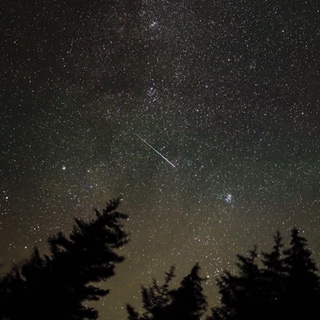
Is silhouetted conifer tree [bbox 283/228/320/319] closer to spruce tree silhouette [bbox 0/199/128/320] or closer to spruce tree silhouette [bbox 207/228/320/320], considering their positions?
spruce tree silhouette [bbox 207/228/320/320]

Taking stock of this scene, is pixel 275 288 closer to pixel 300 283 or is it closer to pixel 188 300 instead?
pixel 300 283

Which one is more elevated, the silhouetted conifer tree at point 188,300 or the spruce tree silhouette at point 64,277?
the silhouetted conifer tree at point 188,300

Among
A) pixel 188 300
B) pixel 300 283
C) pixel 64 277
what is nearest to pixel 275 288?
pixel 300 283

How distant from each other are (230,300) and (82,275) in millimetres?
4031

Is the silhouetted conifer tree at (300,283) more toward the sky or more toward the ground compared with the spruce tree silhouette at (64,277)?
more toward the sky

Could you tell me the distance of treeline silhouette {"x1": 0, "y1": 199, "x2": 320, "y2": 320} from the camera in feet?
29.9

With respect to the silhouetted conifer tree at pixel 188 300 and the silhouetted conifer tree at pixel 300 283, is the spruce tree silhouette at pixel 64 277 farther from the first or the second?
the silhouetted conifer tree at pixel 300 283

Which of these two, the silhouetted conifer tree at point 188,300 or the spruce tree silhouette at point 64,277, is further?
the silhouetted conifer tree at point 188,300

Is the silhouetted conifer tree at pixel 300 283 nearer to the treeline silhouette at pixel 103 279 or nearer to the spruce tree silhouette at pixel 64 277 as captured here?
the treeline silhouette at pixel 103 279

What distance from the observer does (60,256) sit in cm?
1002

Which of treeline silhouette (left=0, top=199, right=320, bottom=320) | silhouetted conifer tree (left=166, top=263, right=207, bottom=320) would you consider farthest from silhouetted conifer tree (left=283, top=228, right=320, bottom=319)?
silhouetted conifer tree (left=166, top=263, right=207, bottom=320)

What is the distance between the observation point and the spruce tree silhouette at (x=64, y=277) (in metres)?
9.58

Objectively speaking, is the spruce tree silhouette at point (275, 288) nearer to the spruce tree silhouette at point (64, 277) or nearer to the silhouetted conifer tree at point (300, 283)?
the silhouetted conifer tree at point (300, 283)

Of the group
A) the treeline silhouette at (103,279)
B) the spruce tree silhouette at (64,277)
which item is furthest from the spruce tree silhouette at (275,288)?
the spruce tree silhouette at (64,277)
